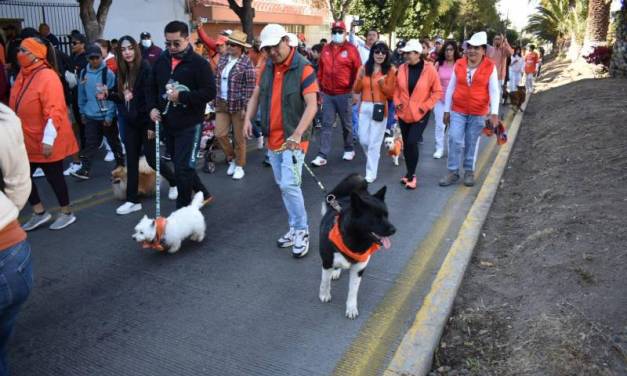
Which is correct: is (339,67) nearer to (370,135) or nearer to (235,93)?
(370,135)

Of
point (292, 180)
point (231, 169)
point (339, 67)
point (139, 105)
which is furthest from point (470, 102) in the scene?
point (139, 105)

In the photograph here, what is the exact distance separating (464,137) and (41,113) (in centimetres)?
556

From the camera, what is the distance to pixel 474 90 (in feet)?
23.0

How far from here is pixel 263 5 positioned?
29.8 metres

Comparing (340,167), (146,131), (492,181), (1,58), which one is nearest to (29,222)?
(146,131)

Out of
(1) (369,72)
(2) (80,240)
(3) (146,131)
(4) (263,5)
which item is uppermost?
(4) (263,5)

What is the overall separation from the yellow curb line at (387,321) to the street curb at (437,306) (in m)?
0.12

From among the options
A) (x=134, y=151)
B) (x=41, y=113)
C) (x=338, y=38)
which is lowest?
(x=134, y=151)

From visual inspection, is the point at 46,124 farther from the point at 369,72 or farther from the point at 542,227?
the point at 542,227

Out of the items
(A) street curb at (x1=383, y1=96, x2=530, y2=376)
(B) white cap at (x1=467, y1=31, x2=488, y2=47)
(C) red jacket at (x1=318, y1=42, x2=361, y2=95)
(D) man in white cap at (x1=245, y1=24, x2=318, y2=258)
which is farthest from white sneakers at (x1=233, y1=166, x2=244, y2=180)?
(B) white cap at (x1=467, y1=31, x2=488, y2=47)

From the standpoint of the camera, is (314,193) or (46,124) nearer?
(46,124)

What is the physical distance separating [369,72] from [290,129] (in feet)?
10.1

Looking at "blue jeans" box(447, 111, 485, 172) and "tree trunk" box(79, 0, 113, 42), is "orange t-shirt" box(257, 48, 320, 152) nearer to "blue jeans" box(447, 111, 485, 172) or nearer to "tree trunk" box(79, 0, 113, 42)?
"blue jeans" box(447, 111, 485, 172)

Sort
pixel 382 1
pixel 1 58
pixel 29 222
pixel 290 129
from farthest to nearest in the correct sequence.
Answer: pixel 382 1
pixel 1 58
pixel 29 222
pixel 290 129
